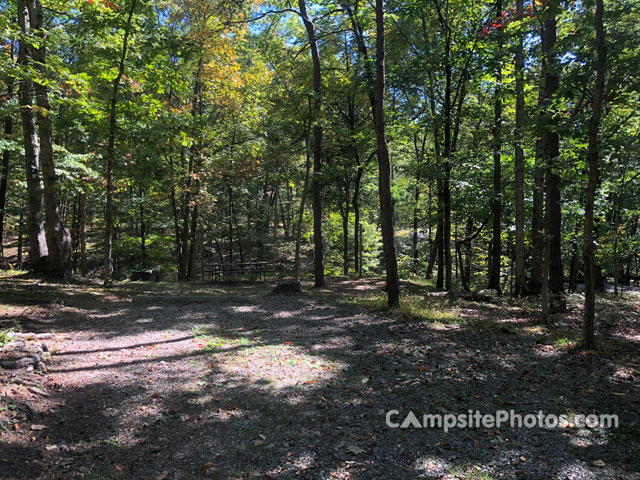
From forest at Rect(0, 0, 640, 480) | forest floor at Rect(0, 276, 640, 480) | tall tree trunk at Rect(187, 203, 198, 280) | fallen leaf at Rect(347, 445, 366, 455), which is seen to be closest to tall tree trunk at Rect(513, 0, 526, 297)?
forest at Rect(0, 0, 640, 480)

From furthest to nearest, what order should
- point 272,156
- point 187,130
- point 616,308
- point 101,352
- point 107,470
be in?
1. point 272,156
2. point 187,130
3. point 616,308
4. point 101,352
5. point 107,470

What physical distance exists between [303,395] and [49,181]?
9.58m

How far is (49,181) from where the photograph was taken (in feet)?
→ 31.7

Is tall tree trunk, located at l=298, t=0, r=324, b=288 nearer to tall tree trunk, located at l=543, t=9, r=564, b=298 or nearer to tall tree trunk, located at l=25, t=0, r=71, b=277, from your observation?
tall tree trunk, located at l=543, t=9, r=564, b=298

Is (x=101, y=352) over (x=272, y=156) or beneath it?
beneath

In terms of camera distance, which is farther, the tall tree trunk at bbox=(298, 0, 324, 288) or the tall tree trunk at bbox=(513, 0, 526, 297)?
the tall tree trunk at bbox=(298, 0, 324, 288)

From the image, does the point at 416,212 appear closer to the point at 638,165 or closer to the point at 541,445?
the point at 638,165

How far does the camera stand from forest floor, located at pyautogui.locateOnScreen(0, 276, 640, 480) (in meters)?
3.05

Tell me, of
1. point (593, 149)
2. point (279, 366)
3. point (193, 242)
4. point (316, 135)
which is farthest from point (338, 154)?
point (279, 366)

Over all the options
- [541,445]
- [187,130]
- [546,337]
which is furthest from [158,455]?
[187,130]

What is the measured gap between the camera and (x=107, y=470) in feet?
9.47

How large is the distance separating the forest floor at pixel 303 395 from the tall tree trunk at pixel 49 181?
102 inches

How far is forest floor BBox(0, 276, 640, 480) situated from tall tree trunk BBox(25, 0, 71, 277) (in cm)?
258

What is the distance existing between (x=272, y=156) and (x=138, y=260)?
46.3 ft
